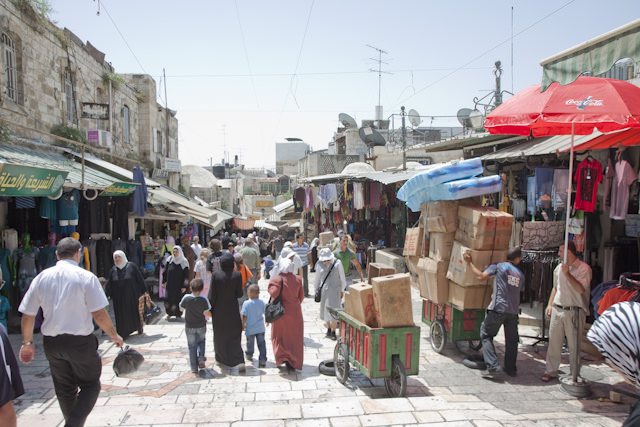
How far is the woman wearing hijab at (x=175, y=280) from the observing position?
9.45 metres

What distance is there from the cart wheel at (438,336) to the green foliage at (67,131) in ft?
35.6

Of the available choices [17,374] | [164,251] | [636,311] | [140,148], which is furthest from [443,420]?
[140,148]

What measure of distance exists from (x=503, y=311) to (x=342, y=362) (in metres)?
2.11


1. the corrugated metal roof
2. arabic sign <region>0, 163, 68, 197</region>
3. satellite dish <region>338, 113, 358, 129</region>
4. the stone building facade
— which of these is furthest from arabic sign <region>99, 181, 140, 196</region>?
satellite dish <region>338, 113, 358, 129</region>

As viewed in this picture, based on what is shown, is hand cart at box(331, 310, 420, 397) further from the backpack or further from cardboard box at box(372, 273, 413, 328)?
the backpack

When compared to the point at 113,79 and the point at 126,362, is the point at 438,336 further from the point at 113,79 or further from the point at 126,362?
the point at 113,79

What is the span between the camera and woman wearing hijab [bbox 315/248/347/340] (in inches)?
310

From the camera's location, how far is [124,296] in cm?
802

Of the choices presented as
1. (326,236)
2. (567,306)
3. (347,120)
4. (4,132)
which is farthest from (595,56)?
(347,120)

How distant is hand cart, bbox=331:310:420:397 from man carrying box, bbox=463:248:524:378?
1.19 m

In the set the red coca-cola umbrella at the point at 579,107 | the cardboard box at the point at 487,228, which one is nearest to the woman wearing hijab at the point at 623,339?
the red coca-cola umbrella at the point at 579,107

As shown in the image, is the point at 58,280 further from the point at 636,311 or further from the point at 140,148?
the point at 140,148

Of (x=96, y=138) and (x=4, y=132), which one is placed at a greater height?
(x=96, y=138)

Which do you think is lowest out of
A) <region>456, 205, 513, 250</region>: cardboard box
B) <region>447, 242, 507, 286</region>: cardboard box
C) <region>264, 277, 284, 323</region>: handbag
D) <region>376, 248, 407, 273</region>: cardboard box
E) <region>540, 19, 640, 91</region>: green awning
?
<region>376, 248, 407, 273</region>: cardboard box
